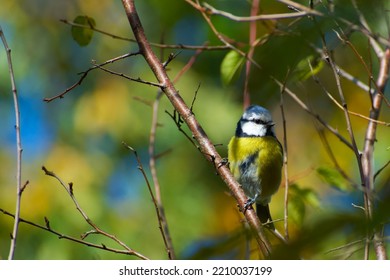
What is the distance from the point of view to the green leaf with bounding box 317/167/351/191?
1824 millimetres

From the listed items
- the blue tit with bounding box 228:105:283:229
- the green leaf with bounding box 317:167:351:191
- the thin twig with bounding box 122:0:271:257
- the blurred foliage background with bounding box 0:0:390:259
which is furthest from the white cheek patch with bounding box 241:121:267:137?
the thin twig with bounding box 122:0:271:257

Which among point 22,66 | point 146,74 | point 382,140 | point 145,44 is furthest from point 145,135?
point 145,44

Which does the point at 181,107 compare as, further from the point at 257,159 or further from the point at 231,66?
the point at 257,159

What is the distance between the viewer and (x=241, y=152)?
285 centimetres

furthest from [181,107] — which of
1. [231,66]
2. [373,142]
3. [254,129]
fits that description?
[254,129]

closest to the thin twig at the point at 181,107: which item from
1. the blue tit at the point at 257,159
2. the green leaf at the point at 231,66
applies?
the green leaf at the point at 231,66

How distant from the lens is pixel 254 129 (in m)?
2.96

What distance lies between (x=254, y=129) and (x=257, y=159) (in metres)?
0.20

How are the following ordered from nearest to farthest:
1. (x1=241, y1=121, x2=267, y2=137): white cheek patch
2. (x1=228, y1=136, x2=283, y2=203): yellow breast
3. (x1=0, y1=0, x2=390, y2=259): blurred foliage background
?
(x1=228, y1=136, x2=283, y2=203): yellow breast → (x1=241, y1=121, x2=267, y2=137): white cheek patch → (x1=0, y1=0, x2=390, y2=259): blurred foliage background

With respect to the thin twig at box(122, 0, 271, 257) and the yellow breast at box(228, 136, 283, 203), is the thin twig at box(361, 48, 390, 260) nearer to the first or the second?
the thin twig at box(122, 0, 271, 257)

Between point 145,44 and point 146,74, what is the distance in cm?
359

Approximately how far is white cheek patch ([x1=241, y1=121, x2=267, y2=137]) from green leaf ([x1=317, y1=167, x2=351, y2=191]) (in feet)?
3.53

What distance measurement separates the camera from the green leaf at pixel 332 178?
182 centimetres

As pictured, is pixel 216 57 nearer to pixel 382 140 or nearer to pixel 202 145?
pixel 382 140
